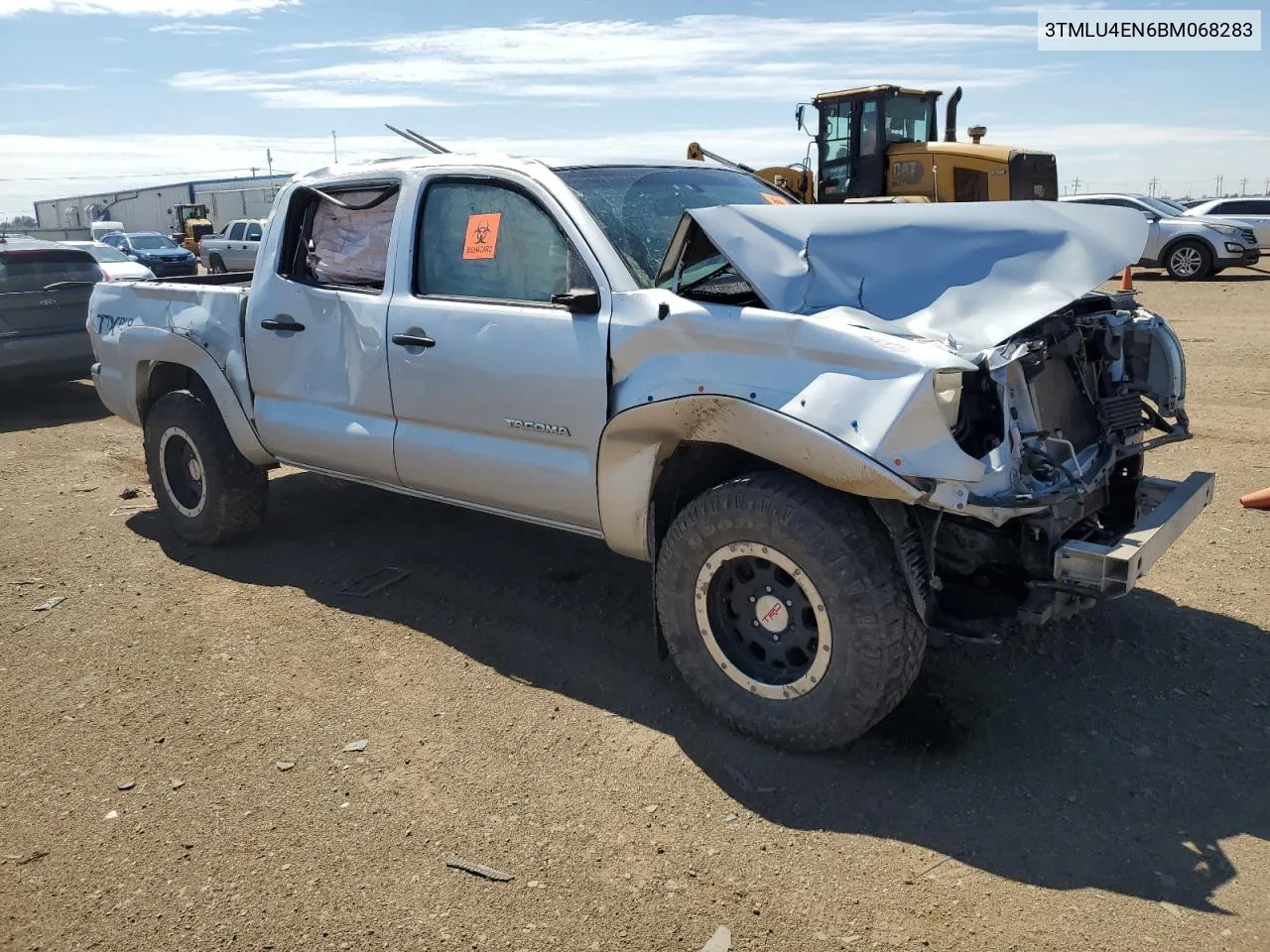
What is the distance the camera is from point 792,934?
2770 millimetres

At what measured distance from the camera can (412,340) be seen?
443 centimetres

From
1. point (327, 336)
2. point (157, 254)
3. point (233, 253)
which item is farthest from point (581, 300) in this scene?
point (233, 253)

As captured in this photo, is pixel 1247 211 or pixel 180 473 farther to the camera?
pixel 1247 211

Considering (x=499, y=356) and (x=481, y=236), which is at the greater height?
(x=481, y=236)

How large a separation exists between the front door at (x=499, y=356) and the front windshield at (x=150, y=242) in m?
27.2

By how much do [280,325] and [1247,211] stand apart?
23292mm

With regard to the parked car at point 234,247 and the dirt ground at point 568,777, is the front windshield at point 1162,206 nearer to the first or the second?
the dirt ground at point 568,777

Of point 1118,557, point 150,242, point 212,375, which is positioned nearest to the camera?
point 1118,557

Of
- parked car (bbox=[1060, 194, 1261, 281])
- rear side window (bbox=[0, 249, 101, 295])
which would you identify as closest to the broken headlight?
rear side window (bbox=[0, 249, 101, 295])

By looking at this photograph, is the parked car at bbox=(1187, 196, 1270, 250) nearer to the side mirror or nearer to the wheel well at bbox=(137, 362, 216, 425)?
the wheel well at bbox=(137, 362, 216, 425)

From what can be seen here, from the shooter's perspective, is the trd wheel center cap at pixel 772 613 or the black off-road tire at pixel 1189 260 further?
the black off-road tire at pixel 1189 260

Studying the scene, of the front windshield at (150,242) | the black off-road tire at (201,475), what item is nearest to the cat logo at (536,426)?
the black off-road tire at (201,475)

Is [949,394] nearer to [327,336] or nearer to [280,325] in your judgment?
[327,336]

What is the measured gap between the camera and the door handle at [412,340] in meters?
4.37
